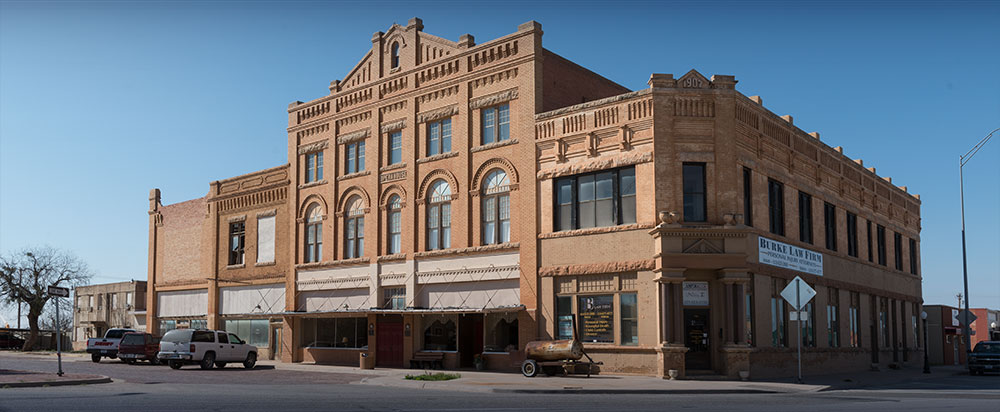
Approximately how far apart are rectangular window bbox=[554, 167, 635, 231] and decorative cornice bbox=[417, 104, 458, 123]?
6.39 m

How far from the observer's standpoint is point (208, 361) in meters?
34.8

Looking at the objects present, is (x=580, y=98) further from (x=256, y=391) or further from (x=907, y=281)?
(x=907, y=281)

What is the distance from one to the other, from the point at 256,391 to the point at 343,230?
19260mm

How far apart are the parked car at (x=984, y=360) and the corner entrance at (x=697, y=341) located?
54.0 feet

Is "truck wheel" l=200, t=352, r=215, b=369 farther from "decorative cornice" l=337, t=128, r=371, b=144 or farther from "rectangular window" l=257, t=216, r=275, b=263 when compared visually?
"decorative cornice" l=337, t=128, r=371, b=144

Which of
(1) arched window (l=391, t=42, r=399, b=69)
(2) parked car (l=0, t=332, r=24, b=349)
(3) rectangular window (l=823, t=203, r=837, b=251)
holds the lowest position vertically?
(2) parked car (l=0, t=332, r=24, b=349)

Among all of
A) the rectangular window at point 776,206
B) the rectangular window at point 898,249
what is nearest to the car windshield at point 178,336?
the rectangular window at point 776,206

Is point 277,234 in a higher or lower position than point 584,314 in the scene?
higher

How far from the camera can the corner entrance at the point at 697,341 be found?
28.2 metres

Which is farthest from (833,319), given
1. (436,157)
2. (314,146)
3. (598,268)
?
(314,146)

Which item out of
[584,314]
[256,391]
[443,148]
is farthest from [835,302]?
[256,391]

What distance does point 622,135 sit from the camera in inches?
1162

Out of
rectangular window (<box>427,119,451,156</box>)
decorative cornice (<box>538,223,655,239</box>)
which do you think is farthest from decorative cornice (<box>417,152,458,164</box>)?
decorative cornice (<box>538,223,655,239</box>)

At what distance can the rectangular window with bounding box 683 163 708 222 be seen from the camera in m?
28.7
